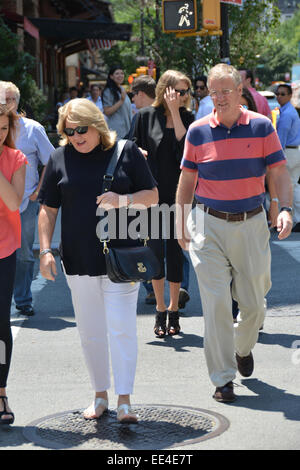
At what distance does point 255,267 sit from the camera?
5.96 m

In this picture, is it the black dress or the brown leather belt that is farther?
the black dress

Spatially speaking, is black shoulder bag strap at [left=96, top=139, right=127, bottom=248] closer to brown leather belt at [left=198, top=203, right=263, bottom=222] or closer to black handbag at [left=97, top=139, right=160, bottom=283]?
black handbag at [left=97, top=139, right=160, bottom=283]

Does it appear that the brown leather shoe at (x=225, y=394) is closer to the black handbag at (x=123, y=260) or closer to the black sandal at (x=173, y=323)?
the black handbag at (x=123, y=260)

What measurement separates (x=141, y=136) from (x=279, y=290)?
100 inches

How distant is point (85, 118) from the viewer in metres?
5.38

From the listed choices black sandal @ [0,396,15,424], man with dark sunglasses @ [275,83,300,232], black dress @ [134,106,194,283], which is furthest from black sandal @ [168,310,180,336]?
man with dark sunglasses @ [275,83,300,232]

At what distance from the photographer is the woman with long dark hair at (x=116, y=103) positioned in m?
13.9

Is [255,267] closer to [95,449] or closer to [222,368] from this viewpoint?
[222,368]

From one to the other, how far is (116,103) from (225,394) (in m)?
8.58

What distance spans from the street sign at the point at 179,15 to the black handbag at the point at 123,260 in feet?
39.9

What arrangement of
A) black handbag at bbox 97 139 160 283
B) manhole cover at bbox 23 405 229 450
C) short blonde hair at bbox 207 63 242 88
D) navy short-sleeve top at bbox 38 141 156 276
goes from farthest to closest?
1. short blonde hair at bbox 207 63 242 88
2. navy short-sleeve top at bbox 38 141 156 276
3. black handbag at bbox 97 139 160 283
4. manhole cover at bbox 23 405 229 450

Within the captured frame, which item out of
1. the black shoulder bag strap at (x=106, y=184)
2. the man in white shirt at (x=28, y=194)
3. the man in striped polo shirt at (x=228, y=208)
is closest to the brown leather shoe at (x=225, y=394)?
the man in striped polo shirt at (x=228, y=208)

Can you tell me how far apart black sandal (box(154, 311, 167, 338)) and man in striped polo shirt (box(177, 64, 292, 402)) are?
6.01 feet

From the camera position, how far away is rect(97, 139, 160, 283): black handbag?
530cm
